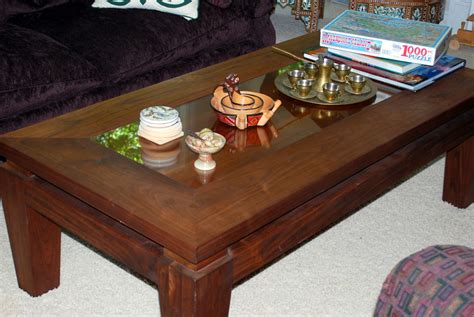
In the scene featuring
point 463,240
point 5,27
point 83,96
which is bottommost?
point 463,240

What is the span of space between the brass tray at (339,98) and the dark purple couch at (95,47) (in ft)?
2.40

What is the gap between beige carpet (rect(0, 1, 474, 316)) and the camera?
1896mm

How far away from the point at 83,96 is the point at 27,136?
2.57ft

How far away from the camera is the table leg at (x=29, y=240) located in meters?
1.77

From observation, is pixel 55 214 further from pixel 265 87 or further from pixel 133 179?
pixel 265 87

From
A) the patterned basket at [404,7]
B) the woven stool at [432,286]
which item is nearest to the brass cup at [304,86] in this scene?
the woven stool at [432,286]

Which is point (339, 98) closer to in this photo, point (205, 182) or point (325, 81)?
point (325, 81)

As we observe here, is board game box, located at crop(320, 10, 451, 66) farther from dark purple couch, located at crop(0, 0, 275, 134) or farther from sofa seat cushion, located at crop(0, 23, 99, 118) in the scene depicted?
sofa seat cushion, located at crop(0, 23, 99, 118)

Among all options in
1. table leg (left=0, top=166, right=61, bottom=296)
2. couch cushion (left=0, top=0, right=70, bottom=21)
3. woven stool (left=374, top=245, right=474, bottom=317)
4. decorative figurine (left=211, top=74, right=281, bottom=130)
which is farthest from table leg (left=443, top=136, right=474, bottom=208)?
couch cushion (left=0, top=0, right=70, bottom=21)

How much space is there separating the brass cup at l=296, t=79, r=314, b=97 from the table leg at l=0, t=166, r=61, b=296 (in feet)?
2.45

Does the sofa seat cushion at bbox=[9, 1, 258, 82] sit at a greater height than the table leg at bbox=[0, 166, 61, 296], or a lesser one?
greater

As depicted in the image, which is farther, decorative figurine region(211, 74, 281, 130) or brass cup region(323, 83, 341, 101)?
brass cup region(323, 83, 341, 101)

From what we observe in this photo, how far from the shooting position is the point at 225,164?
1.63 m

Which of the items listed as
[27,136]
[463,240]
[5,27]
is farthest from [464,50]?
[27,136]
